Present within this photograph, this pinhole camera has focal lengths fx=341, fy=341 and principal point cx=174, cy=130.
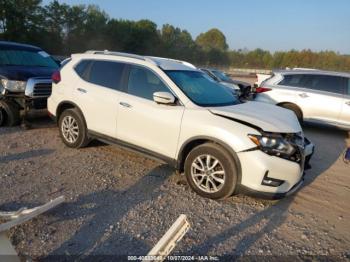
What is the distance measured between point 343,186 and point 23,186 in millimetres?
4746

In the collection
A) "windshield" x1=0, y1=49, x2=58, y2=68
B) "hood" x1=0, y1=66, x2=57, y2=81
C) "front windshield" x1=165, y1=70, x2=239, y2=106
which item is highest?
"front windshield" x1=165, y1=70, x2=239, y2=106

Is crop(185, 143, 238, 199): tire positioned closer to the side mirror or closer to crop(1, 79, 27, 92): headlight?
the side mirror

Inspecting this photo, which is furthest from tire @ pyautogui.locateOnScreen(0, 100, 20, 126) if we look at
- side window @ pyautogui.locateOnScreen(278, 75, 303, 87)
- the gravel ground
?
side window @ pyautogui.locateOnScreen(278, 75, 303, 87)

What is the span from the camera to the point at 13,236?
3338mm

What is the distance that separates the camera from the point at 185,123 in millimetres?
4559

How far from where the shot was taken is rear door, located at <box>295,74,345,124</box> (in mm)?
8961

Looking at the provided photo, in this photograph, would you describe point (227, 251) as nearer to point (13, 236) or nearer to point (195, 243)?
point (195, 243)

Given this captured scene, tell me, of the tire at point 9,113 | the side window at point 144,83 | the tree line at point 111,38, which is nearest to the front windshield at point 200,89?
the side window at point 144,83

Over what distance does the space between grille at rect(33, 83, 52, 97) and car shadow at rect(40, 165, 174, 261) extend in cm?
340

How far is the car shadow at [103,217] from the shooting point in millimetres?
3219

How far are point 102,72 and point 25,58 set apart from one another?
3.44 meters

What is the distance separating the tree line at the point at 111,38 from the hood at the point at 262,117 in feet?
151

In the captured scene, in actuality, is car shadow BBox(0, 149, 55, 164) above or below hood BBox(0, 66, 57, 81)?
below

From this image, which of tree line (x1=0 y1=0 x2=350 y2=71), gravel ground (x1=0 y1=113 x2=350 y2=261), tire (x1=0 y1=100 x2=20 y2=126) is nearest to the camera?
gravel ground (x1=0 y1=113 x2=350 y2=261)
